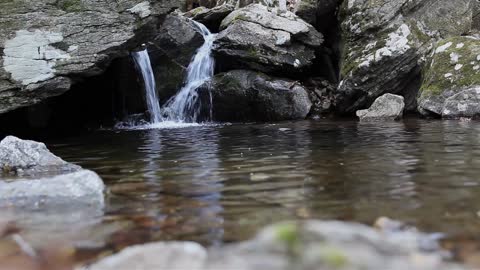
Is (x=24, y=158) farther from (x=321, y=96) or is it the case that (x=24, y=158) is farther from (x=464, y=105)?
(x=321, y=96)

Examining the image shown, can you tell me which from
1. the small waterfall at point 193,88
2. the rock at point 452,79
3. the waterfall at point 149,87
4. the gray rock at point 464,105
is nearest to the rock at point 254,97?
the small waterfall at point 193,88

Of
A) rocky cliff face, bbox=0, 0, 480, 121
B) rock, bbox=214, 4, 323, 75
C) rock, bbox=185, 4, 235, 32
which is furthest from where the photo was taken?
A: rock, bbox=185, 4, 235, 32

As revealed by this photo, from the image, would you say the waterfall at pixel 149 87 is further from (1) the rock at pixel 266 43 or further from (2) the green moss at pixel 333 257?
(2) the green moss at pixel 333 257

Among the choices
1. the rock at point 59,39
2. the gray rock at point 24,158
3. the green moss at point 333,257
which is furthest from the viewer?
the rock at point 59,39

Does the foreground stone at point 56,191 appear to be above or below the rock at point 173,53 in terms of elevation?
below

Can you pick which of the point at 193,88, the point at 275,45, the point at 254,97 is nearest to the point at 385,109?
the point at 254,97

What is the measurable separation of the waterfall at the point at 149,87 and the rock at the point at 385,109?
753 centimetres

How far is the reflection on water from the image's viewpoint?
4.27m

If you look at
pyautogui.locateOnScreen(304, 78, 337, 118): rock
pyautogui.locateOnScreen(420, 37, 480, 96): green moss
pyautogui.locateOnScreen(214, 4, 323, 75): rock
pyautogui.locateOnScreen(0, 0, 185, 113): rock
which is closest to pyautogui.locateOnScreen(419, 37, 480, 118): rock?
pyautogui.locateOnScreen(420, 37, 480, 96): green moss

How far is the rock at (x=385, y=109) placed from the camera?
51.1ft

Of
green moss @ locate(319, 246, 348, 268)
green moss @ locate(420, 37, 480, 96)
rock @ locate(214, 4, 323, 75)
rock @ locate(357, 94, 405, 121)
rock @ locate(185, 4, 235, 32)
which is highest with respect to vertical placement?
rock @ locate(185, 4, 235, 32)

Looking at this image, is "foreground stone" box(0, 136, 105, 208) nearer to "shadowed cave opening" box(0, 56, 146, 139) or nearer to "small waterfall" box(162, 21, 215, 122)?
"shadowed cave opening" box(0, 56, 146, 139)

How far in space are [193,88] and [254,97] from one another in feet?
8.18

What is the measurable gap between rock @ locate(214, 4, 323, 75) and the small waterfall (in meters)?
0.54
